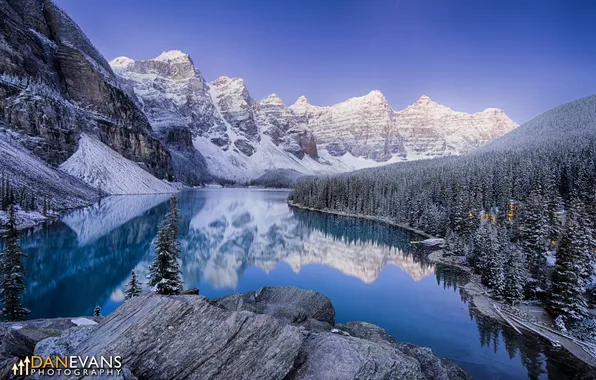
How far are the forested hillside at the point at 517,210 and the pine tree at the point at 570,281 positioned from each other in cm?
7

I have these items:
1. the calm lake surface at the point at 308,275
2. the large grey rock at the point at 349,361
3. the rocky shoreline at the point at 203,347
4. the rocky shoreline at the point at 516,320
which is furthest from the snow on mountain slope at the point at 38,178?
the rocky shoreline at the point at 516,320

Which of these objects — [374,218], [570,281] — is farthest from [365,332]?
[374,218]

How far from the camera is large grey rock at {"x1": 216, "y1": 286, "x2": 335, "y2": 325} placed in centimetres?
1903

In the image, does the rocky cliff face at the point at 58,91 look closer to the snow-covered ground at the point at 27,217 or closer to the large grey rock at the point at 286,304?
the snow-covered ground at the point at 27,217

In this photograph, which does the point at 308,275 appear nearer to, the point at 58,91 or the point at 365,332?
the point at 365,332

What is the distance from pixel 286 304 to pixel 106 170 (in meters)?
139

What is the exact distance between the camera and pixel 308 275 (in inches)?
1703

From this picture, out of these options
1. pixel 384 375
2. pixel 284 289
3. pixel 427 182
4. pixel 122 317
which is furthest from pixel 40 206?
pixel 427 182

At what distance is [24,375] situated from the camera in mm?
7207

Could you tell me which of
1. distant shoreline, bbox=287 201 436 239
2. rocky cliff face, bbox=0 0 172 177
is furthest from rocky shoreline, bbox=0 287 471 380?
rocky cliff face, bbox=0 0 172 177

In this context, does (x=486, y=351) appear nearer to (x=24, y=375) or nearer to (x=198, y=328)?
(x=198, y=328)

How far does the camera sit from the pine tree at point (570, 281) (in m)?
27.1

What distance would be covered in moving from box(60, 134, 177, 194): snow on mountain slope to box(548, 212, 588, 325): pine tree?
13603cm

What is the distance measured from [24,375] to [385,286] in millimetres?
38009
